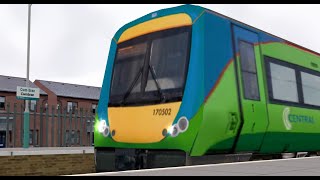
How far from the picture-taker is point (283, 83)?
387 inches

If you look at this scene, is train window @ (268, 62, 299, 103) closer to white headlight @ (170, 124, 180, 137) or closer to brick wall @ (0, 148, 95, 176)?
white headlight @ (170, 124, 180, 137)

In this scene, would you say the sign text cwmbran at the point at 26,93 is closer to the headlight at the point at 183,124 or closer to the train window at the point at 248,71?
the train window at the point at 248,71

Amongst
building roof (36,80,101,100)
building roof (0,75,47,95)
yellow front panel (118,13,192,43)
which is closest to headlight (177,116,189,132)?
Result: yellow front panel (118,13,192,43)

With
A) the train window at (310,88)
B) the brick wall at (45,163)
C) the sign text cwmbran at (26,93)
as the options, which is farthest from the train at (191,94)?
the sign text cwmbran at (26,93)

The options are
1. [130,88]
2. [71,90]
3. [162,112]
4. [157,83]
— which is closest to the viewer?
[162,112]

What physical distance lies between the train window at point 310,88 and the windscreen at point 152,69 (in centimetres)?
376

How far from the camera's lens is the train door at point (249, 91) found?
27.6ft

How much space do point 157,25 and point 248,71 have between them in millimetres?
1874

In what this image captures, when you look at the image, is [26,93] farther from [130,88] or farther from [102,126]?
[130,88]

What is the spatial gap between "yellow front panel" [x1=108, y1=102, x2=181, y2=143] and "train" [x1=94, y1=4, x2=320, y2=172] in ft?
0.06

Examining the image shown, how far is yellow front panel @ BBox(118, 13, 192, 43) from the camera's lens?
27.5 feet

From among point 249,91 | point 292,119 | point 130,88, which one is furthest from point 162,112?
point 292,119

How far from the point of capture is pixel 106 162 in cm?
894

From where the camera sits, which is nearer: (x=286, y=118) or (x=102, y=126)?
(x=102, y=126)
